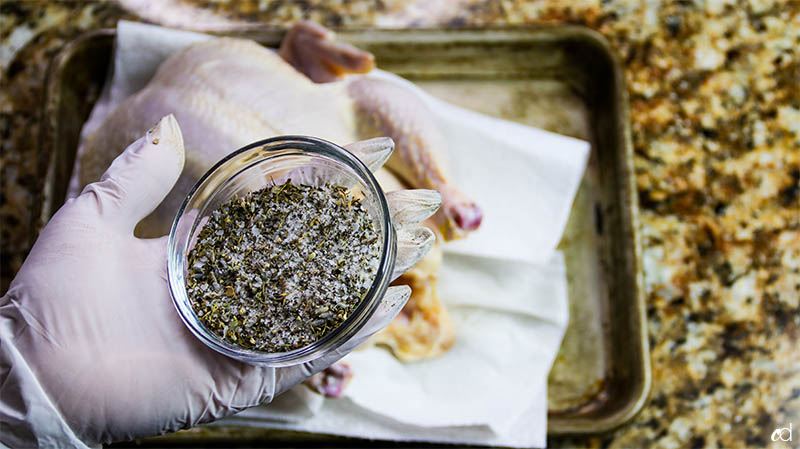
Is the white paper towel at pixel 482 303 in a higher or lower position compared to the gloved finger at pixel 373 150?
lower

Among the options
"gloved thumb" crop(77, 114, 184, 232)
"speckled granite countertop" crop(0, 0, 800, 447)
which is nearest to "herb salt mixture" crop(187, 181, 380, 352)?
"gloved thumb" crop(77, 114, 184, 232)

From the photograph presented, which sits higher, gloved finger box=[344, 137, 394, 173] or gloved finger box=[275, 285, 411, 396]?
gloved finger box=[344, 137, 394, 173]

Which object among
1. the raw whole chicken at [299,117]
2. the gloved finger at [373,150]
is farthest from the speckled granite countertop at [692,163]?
the gloved finger at [373,150]

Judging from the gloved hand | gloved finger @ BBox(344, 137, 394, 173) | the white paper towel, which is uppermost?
gloved finger @ BBox(344, 137, 394, 173)

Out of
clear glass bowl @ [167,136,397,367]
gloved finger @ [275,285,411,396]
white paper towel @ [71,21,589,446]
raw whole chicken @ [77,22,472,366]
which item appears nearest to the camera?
clear glass bowl @ [167,136,397,367]

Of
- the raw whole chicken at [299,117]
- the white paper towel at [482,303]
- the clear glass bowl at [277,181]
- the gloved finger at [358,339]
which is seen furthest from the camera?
the white paper towel at [482,303]

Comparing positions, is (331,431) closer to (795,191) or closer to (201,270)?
(201,270)

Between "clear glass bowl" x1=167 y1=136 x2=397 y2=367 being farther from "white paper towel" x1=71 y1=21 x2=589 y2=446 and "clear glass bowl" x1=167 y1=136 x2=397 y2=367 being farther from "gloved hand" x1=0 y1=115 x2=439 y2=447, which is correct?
"white paper towel" x1=71 y1=21 x2=589 y2=446

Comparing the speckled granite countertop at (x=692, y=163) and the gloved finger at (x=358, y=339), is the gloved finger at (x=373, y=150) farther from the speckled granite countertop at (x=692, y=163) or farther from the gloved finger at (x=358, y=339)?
the speckled granite countertop at (x=692, y=163)
